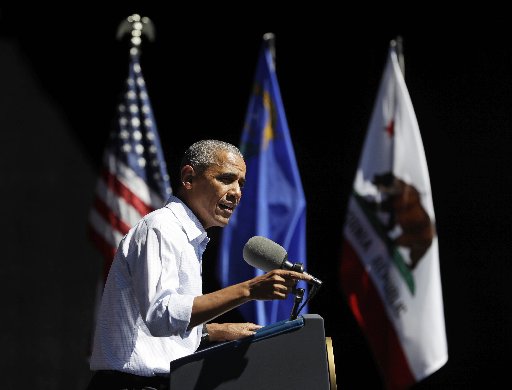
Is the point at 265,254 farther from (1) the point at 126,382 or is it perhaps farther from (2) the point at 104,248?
(2) the point at 104,248

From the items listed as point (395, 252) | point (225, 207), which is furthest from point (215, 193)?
point (395, 252)

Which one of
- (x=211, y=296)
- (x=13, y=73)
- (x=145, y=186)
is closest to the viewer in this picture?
(x=211, y=296)

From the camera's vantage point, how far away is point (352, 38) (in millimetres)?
7355

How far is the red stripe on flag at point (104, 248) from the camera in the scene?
252 inches

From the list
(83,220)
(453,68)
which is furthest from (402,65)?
(83,220)

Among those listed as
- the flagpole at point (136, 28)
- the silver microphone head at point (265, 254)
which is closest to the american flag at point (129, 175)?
the flagpole at point (136, 28)

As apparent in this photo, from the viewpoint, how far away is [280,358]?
2697mm

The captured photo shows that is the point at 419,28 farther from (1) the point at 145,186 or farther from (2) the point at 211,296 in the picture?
(2) the point at 211,296

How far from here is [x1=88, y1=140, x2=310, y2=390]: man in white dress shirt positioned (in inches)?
104

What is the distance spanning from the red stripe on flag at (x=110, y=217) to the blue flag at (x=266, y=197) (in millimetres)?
657

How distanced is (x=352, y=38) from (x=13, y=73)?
247 cm

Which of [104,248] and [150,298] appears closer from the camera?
[150,298]

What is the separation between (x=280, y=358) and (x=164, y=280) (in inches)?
14.9

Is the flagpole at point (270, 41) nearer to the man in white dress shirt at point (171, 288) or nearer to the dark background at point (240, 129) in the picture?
the dark background at point (240, 129)
